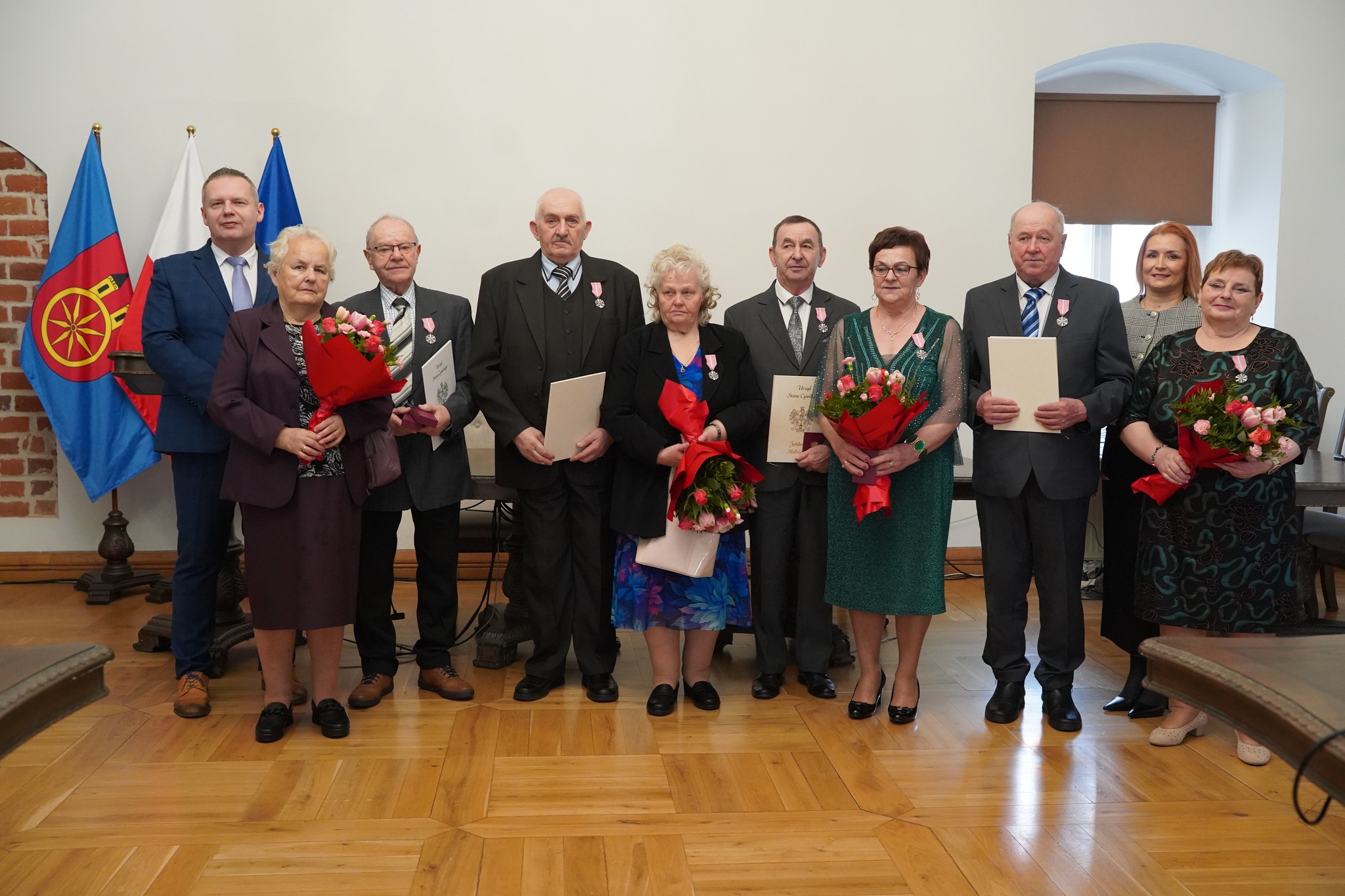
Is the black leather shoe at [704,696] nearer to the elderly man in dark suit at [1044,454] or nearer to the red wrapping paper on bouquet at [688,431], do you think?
the red wrapping paper on bouquet at [688,431]

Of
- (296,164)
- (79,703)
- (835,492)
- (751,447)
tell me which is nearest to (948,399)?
(835,492)

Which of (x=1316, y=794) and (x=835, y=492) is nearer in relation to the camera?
(x=1316, y=794)

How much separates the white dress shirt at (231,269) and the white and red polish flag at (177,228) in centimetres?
175

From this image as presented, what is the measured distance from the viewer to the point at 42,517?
550 cm

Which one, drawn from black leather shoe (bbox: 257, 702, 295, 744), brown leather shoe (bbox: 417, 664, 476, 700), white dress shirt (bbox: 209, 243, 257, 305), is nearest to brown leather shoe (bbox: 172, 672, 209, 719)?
black leather shoe (bbox: 257, 702, 295, 744)

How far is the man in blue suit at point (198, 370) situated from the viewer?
3.40 meters

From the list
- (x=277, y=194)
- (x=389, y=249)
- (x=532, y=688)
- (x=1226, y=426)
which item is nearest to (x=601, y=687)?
(x=532, y=688)

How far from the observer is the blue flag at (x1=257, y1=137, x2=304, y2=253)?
5.17 m

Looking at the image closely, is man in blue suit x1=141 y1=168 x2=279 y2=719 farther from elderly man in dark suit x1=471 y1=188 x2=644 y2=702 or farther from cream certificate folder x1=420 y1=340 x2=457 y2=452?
elderly man in dark suit x1=471 y1=188 x2=644 y2=702

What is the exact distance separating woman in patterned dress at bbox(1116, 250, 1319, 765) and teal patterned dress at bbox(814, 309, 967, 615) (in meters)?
0.60

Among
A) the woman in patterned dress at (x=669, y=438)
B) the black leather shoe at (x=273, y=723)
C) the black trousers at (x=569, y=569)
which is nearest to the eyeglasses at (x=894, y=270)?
the woman in patterned dress at (x=669, y=438)

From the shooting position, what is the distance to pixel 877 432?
3.07m

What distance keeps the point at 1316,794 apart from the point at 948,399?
1468 millimetres

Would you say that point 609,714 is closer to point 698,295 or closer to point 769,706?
point 769,706
